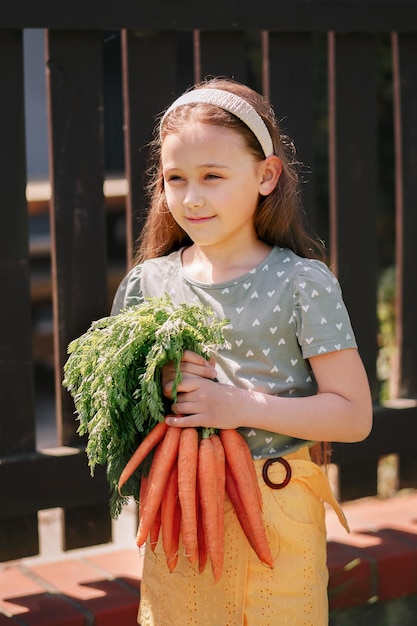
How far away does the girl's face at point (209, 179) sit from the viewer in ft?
7.09

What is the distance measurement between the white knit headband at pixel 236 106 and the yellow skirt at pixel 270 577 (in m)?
0.71

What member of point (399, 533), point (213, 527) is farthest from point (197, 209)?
point (399, 533)

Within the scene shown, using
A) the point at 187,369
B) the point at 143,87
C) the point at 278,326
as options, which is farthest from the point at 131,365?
the point at 143,87

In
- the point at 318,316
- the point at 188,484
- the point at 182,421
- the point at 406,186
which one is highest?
the point at 406,186

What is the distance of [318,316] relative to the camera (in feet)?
7.07

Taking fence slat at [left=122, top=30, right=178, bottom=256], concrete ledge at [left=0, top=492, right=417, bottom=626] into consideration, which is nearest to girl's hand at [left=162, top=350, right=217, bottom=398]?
concrete ledge at [left=0, top=492, right=417, bottom=626]

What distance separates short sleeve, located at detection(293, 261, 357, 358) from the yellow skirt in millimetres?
281

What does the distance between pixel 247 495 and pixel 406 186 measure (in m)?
1.65

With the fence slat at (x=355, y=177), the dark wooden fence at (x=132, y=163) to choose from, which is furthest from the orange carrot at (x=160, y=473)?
the fence slat at (x=355, y=177)

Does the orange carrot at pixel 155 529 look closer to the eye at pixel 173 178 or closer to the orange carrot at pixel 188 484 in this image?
the orange carrot at pixel 188 484

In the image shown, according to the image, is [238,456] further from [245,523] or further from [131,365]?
[131,365]

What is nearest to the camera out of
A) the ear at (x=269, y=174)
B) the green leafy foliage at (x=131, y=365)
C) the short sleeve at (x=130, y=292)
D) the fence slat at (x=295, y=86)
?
the green leafy foliage at (x=131, y=365)

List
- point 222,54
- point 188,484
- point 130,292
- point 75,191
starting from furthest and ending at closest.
Answer: point 222,54, point 75,191, point 130,292, point 188,484

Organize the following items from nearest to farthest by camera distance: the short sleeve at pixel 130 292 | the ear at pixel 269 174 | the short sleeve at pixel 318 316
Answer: the short sleeve at pixel 318 316 < the ear at pixel 269 174 < the short sleeve at pixel 130 292
